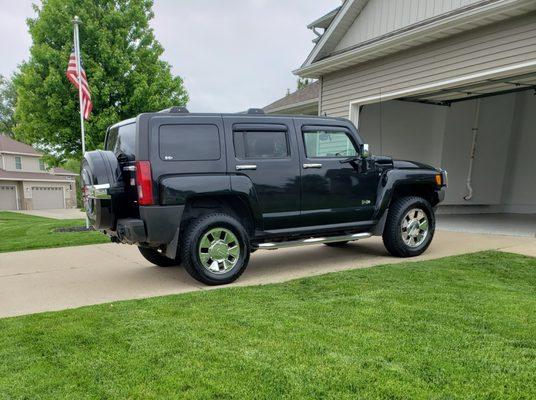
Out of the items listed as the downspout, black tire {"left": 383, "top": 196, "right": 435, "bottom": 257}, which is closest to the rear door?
black tire {"left": 383, "top": 196, "right": 435, "bottom": 257}

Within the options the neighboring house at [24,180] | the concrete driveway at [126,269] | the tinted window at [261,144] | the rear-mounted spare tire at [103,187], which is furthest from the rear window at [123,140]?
the neighboring house at [24,180]

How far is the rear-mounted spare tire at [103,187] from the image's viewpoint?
4703mm

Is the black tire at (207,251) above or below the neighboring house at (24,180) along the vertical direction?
above

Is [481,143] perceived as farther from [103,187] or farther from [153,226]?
[103,187]

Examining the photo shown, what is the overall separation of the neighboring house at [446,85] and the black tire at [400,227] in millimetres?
2945

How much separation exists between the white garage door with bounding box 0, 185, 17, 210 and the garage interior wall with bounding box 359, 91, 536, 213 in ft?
108

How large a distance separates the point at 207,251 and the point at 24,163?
120ft

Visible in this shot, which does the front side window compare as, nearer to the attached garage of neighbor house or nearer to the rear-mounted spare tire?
the rear-mounted spare tire

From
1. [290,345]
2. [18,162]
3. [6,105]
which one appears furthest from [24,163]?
[290,345]

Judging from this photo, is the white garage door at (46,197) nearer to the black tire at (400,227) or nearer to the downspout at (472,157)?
the downspout at (472,157)

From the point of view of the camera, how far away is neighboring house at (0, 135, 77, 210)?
3394cm

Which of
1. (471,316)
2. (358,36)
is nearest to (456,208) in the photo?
(358,36)

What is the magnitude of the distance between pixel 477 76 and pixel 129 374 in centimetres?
741

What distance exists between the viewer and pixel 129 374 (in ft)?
8.65
